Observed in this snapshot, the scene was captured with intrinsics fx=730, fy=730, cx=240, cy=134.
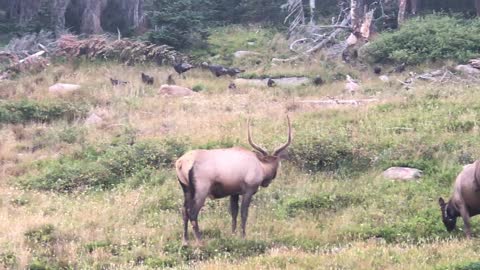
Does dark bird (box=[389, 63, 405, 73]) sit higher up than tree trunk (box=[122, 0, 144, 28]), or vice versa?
tree trunk (box=[122, 0, 144, 28])

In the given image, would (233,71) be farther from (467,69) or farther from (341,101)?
(467,69)

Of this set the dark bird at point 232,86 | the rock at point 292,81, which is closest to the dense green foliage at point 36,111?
the dark bird at point 232,86

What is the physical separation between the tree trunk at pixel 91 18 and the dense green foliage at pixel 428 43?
11.3 m

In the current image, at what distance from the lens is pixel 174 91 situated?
69.3 feet

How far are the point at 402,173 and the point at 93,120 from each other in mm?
8157

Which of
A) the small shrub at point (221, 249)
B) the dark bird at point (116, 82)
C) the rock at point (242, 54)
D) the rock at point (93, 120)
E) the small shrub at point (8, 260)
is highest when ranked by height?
the small shrub at point (8, 260)

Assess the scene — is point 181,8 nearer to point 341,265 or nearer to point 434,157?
point 434,157

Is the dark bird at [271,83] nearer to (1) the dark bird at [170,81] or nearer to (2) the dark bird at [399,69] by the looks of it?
(1) the dark bird at [170,81]

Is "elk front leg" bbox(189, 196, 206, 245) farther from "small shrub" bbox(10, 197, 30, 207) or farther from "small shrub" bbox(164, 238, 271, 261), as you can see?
"small shrub" bbox(10, 197, 30, 207)

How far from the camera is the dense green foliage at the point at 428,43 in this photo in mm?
23453

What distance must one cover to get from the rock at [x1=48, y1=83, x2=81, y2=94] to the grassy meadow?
1.04ft

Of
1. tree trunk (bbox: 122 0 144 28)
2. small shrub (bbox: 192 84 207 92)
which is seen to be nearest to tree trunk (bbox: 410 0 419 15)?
tree trunk (bbox: 122 0 144 28)

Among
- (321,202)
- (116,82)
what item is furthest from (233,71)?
(321,202)

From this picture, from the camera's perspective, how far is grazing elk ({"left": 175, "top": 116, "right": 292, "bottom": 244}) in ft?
32.7
